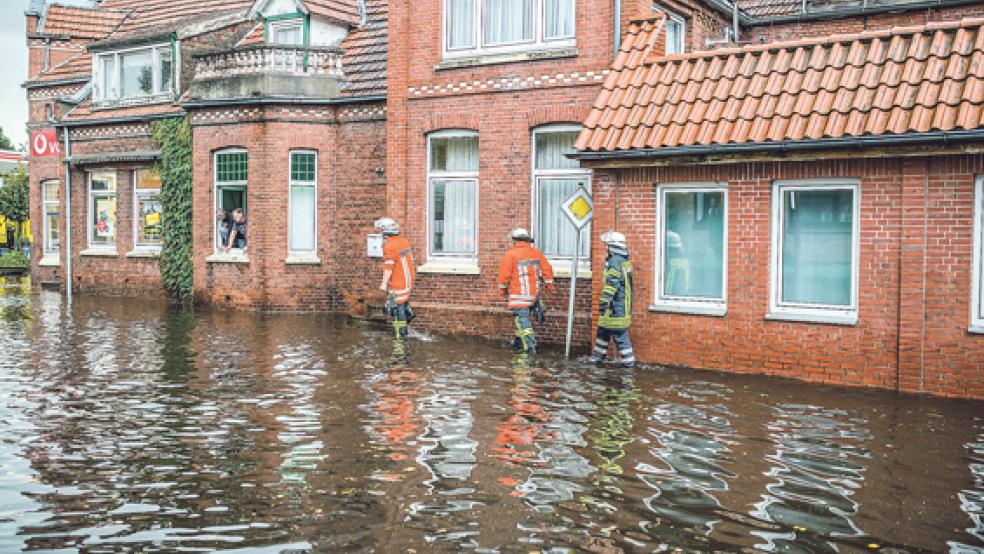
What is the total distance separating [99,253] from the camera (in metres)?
27.9

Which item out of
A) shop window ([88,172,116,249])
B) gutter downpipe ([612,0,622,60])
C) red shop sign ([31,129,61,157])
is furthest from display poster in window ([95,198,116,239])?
gutter downpipe ([612,0,622,60])

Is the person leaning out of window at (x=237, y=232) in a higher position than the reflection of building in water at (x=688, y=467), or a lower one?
higher

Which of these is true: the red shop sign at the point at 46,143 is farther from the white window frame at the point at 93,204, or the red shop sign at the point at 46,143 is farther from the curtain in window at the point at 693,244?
the curtain in window at the point at 693,244

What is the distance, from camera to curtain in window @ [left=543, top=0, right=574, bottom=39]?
16922mm

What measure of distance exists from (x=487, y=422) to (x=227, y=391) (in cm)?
351

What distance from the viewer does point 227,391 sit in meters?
11.9

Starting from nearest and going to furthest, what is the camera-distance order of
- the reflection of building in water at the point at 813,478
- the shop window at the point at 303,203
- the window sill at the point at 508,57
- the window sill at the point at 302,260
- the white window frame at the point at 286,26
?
the reflection of building in water at the point at 813,478, the window sill at the point at 508,57, the window sill at the point at 302,260, the shop window at the point at 303,203, the white window frame at the point at 286,26

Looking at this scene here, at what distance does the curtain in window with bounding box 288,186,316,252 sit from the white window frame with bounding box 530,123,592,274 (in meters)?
7.46

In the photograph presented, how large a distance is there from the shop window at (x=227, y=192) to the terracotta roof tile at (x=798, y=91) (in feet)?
36.2

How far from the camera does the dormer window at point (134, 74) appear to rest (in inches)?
1046

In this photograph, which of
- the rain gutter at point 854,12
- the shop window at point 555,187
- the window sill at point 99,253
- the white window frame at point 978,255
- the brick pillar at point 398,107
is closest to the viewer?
the white window frame at point 978,255

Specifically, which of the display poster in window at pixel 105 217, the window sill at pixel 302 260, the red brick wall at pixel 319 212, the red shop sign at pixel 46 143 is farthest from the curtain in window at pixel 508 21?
the red shop sign at pixel 46 143

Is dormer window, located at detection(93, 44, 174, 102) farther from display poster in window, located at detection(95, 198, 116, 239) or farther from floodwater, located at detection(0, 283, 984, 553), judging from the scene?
floodwater, located at detection(0, 283, 984, 553)

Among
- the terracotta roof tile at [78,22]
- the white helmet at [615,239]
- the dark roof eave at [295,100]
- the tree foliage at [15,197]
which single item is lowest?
the white helmet at [615,239]
